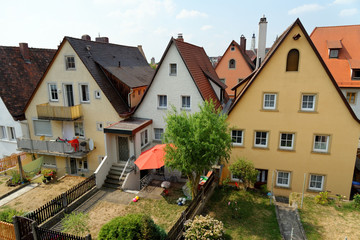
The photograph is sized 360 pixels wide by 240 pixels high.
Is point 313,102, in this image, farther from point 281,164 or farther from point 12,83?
point 12,83

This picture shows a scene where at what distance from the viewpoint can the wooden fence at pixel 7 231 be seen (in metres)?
13.0

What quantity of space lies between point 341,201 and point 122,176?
1690 cm

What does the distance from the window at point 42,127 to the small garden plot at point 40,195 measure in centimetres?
553

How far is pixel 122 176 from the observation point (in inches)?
806

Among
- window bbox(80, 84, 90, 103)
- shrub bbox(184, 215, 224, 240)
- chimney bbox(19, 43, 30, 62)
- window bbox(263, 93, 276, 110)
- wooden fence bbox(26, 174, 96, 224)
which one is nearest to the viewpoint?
shrub bbox(184, 215, 224, 240)

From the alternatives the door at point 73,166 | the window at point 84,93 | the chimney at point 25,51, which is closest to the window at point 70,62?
the window at point 84,93

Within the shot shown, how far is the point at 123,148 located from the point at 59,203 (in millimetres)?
7111

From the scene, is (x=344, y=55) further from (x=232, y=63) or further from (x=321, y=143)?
(x=321, y=143)

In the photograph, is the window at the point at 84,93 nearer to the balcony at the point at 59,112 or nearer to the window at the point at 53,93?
the balcony at the point at 59,112

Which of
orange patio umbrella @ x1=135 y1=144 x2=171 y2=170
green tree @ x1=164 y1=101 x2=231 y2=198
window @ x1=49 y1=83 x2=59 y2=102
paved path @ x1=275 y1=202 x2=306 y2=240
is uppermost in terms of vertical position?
window @ x1=49 y1=83 x2=59 y2=102

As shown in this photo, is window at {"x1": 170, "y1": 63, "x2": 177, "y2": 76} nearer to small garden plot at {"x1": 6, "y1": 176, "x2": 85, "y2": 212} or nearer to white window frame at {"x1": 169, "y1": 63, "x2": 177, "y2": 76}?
white window frame at {"x1": 169, "y1": 63, "x2": 177, "y2": 76}

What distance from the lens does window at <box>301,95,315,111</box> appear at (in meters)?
17.6

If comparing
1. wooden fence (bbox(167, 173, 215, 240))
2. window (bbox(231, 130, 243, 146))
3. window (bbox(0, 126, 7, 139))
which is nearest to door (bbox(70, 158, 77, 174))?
window (bbox(0, 126, 7, 139))

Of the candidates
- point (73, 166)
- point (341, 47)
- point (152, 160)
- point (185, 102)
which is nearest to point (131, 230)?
point (152, 160)
